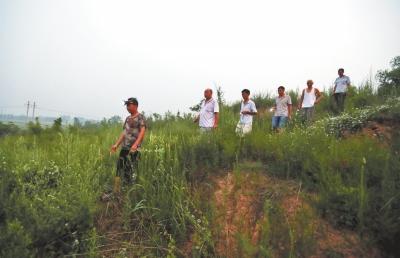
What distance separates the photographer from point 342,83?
1154 cm

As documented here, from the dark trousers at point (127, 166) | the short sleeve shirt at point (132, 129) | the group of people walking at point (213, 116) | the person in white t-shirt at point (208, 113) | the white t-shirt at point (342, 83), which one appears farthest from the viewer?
the white t-shirt at point (342, 83)

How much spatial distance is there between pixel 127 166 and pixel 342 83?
8.75 m

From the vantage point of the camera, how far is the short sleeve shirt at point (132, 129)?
Result: 579 centimetres

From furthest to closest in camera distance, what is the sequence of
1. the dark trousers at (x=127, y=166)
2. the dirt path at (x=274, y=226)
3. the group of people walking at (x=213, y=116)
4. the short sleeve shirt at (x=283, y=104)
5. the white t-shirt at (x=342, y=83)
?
the white t-shirt at (x=342, y=83), the short sleeve shirt at (x=283, y=104), the group of people walking at (x=213, y=116), the dark trousers at (x=127, y=166), the dirt path at (x=274, y=226)

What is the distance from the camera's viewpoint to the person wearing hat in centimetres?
549

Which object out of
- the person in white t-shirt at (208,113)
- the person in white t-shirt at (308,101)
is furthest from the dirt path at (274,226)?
the person in white t-shirt at (308,101)

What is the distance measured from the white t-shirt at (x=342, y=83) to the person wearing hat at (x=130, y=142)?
8.20 m

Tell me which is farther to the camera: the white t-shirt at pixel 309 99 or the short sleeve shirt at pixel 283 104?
the white t-shirt at pixel 309 99

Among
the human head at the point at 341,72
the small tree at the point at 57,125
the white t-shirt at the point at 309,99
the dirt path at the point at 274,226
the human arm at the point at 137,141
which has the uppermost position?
the human head at the point at 341,72

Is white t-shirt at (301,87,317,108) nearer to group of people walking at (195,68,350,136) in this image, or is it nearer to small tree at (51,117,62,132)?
group of people walking at (195,68,350,136)

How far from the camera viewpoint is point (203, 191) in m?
5.18

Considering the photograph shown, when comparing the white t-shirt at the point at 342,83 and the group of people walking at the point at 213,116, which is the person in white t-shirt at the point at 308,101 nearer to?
the group of people walking at the point at 213,116

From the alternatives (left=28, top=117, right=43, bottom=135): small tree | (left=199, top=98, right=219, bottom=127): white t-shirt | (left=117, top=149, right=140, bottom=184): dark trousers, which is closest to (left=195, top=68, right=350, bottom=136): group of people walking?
(left=199, top=98, right=219, bottom=127): white t-shirt

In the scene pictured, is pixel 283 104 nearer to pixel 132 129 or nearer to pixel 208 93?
pixel 208 93
